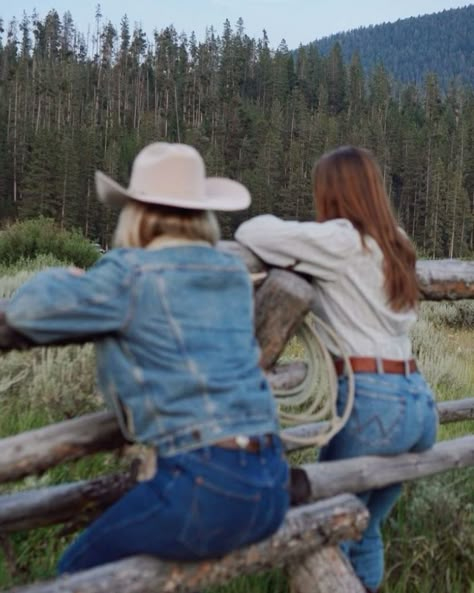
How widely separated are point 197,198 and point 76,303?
399 millimetres

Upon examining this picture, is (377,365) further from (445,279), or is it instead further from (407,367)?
(445,279)

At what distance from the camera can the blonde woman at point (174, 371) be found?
1966 millimetres

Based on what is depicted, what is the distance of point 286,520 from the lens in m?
2.29

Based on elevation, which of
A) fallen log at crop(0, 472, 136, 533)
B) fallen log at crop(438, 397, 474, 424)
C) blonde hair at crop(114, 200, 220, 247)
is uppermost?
blonde hair at crop(114, 200, 220, 247)

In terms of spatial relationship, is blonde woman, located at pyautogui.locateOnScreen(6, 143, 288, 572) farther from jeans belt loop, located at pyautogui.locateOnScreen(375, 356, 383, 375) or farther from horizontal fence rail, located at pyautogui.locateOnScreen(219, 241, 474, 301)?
horizontal fence rail, located at pyautogui.locateOnScreen(219, 241, 474, 301)

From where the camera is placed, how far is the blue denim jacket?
1961mm

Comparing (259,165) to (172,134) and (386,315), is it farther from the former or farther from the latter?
(386,315)

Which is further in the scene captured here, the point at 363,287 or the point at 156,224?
the point at 363,287

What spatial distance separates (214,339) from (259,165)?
75484 mm

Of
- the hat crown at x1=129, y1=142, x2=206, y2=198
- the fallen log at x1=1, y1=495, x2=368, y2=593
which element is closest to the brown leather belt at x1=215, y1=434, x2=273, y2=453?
the fallen log at x1=1, y1=495, x2=368, y2=593

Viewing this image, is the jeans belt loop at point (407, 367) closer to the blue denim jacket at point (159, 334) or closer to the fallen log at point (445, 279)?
the fallen log at point (445, 279)

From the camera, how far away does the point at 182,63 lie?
101500 mm

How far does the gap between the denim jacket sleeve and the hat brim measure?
18 cm

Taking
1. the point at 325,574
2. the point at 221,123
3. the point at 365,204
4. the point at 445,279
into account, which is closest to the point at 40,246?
the point at 445,279
